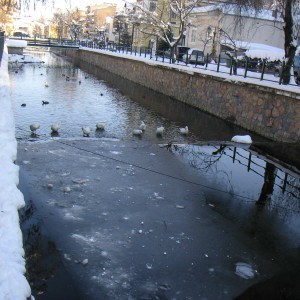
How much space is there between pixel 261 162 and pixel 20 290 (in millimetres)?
8669

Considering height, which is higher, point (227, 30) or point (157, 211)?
point (227, 30)

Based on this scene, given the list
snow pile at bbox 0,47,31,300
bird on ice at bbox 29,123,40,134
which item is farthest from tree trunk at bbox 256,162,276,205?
bird on ice at bbox 29,123,40,134

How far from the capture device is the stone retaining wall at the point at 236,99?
44.4ft

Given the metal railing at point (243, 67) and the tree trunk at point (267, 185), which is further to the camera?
the metal railing at point (243, 67)

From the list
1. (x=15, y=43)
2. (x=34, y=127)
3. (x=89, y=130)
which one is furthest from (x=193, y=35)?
(x=34, y=127)

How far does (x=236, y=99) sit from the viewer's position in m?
16.7

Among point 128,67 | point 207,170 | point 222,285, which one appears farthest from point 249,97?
point 128,67

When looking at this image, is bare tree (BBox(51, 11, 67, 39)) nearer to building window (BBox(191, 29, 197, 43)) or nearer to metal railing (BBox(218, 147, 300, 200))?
building window (BBox(191, 29, 197, 43))

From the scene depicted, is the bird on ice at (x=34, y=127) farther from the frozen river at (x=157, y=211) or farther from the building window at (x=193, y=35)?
the building window at (x=193, y=35)

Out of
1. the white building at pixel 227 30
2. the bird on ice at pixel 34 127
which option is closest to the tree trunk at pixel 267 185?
the bird on ice at pixel 34 127

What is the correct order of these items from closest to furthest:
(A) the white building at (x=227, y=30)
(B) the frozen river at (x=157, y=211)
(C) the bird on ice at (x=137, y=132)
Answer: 1. (B) the frozen river at (x=157, y=211)
2. (C) the bird on ice at (x=137, y=132)
3. (A) the white building at (x=227, y=30)

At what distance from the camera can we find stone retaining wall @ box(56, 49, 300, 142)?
44.4 ft

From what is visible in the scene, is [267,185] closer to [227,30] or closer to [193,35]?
[227,30]

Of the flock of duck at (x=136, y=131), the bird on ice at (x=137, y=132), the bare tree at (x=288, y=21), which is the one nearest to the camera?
the flock of duck at (x=136, y=131)
